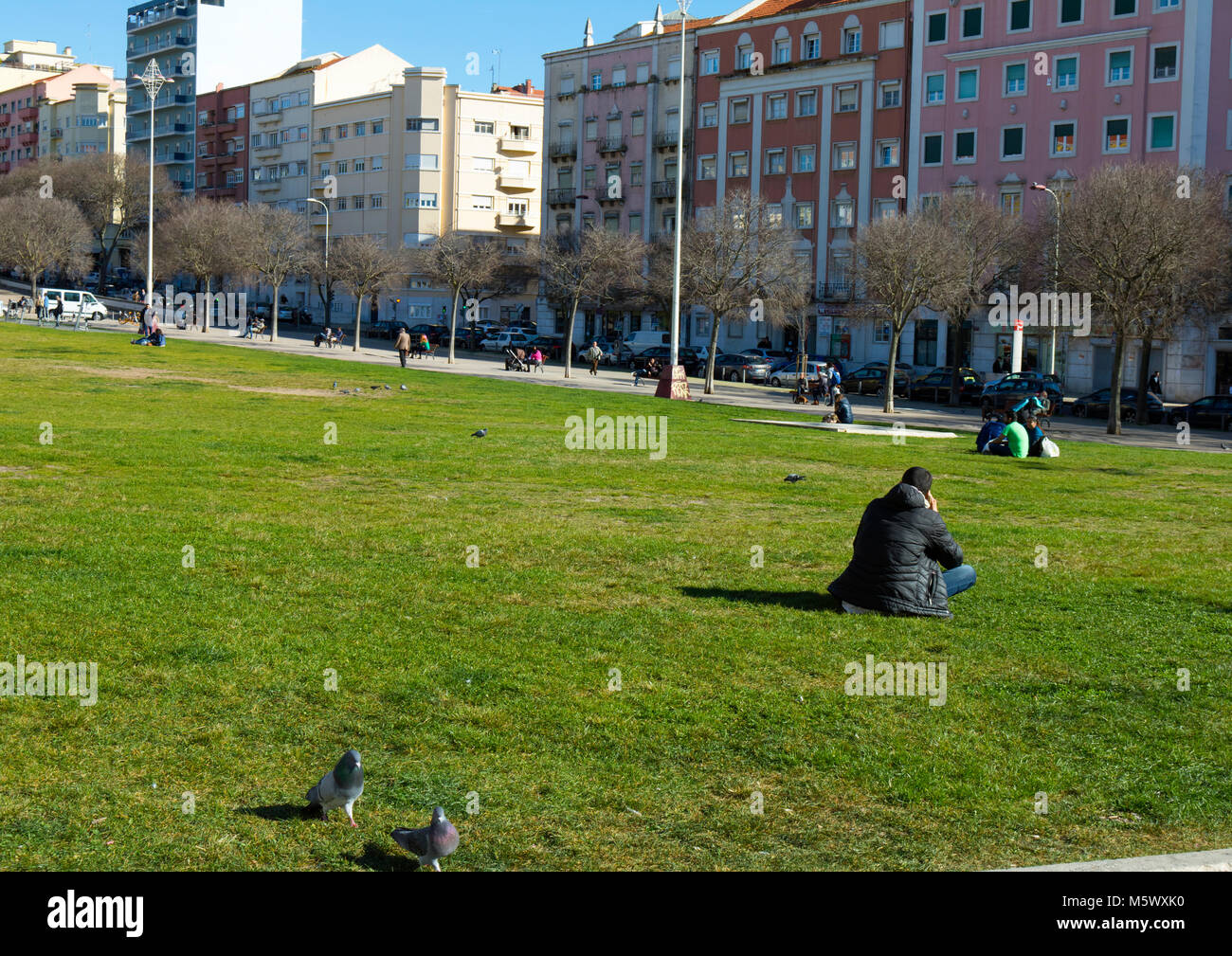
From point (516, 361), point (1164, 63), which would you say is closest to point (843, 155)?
point (1164, 63)

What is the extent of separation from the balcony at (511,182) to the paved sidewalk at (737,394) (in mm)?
28787

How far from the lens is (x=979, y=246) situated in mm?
55875

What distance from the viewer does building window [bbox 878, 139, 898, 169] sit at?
7162 centimetres

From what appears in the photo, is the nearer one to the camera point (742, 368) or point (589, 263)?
point (589, 263)

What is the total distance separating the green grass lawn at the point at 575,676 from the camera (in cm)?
654

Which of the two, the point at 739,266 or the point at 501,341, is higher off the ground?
the point at 739,266

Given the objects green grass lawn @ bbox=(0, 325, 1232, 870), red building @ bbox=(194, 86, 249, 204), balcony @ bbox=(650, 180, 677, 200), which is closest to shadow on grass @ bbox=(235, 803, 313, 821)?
green grass lawn @ bbox=(0, 325, 1232, 870)

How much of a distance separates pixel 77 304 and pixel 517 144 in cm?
4010

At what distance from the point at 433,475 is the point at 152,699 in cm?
1111

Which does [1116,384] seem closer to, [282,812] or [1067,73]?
[1067,73]

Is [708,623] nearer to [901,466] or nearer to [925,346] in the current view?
[901,466]

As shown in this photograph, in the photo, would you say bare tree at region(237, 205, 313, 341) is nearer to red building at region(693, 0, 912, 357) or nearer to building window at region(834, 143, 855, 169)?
red building at region(693, 0, 912, 357)

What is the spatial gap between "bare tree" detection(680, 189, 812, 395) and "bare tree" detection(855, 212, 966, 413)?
210 inches
